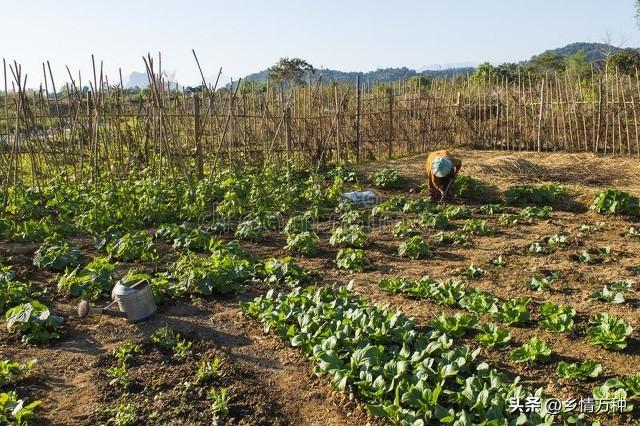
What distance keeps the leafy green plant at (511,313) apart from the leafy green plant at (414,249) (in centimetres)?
184

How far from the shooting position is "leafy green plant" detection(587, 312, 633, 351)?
3.83 metres

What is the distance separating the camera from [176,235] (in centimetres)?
682

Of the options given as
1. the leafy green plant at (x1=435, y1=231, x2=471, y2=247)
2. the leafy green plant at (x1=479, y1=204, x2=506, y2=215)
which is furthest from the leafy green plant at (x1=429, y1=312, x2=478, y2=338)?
the leafy green plant at (x1=479, y1=204, x2=506, y2=215)

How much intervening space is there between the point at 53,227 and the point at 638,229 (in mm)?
7656

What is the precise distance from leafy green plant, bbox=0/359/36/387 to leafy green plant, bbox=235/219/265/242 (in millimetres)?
3388

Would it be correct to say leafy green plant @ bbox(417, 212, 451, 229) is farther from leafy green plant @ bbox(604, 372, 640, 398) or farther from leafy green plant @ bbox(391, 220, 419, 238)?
leafy green plant @ bbox(604, 372, 640, 398)

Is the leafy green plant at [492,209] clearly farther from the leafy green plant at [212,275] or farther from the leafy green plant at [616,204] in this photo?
the leafy green plant at [212,275]

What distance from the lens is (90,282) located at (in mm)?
5238

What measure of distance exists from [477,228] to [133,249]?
Result: 14.1 ft

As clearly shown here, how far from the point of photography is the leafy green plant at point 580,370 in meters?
3.47

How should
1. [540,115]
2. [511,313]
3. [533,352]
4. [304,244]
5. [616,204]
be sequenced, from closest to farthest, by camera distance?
[533,352] → [511,313] → [304,244] → [616,204] → [540,115]

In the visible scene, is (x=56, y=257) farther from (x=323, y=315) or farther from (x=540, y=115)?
(x=540, y=115)

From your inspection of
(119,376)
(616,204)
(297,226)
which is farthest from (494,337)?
(616,204)

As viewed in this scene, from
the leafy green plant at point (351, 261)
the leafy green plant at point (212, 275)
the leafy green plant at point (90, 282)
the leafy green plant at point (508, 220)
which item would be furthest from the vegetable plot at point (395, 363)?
the leafy green plant at point (508, 220)
